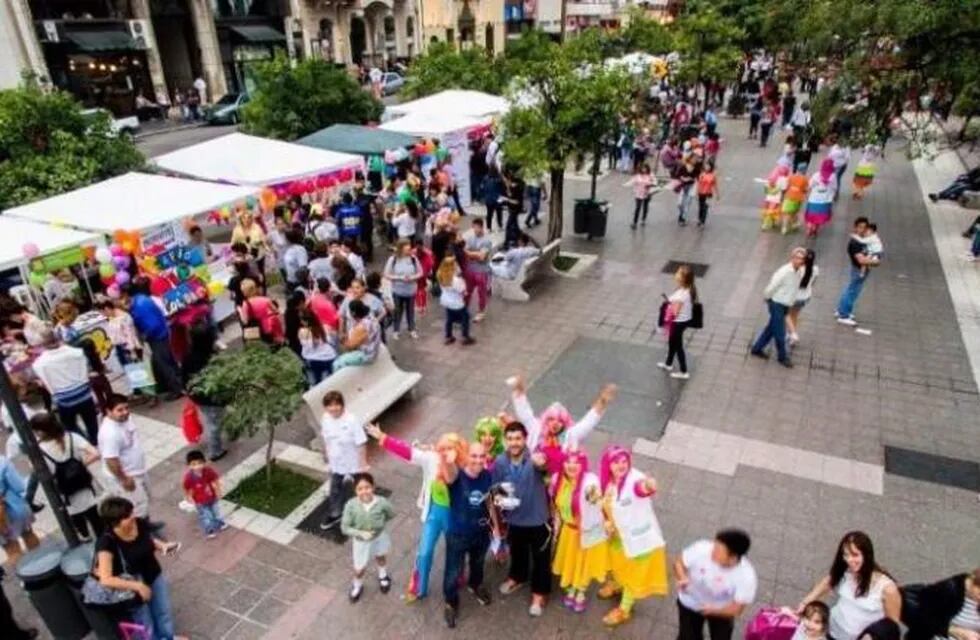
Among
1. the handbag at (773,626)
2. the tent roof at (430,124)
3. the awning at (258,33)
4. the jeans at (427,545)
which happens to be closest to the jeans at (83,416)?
the jeans at (427,545)

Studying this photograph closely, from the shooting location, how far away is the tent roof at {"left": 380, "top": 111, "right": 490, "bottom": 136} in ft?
54.3

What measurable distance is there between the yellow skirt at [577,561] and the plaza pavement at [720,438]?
345 millimetres

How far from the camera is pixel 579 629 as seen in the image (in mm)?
5172

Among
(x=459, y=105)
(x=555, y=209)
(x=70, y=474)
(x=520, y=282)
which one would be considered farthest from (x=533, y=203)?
(x=70, y=474)

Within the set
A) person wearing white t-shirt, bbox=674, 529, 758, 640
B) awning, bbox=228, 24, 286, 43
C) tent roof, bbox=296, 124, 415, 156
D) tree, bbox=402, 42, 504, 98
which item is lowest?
person wearing white t-shirt, bbox=674, 529, 758, 640

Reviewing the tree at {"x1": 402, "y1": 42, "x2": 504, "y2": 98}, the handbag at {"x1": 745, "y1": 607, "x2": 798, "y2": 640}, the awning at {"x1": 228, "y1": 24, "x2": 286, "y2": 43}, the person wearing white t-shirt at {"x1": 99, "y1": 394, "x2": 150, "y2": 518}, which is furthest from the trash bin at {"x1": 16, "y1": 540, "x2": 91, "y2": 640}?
the awning at {"x1": 228, "y1": 24, "x2": 286, "y2": 43}

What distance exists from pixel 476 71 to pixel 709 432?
17.3 meters

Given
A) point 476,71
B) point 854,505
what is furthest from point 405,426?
point 476,71

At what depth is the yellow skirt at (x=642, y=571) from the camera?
484 cm

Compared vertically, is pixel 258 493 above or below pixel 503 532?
below

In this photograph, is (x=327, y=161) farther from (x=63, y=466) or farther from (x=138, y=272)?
(x=63, y=466)

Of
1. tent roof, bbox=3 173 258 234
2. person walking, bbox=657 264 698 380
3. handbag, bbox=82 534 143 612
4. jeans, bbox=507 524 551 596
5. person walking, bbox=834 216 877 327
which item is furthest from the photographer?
tent roof, bbox=3 173 258 234

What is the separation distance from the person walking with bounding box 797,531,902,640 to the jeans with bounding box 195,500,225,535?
194 inches

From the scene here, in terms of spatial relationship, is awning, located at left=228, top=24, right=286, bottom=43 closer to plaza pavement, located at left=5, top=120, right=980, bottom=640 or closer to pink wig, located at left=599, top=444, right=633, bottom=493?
plaza pavement, located at left=5, top=120, right=980, bottom=640
